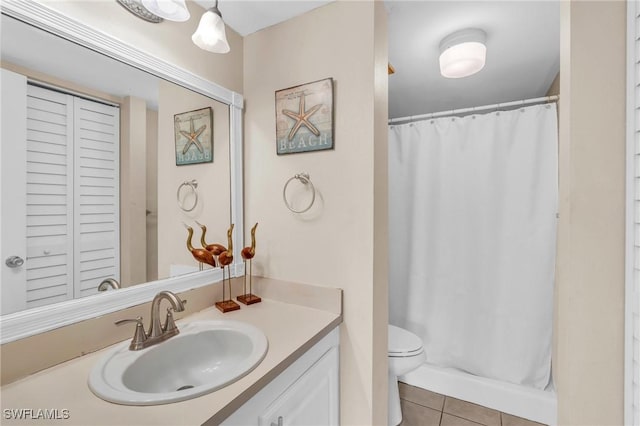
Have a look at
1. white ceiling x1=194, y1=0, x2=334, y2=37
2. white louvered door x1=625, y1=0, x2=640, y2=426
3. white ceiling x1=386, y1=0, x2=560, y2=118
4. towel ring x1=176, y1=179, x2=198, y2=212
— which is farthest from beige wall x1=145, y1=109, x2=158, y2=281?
white louvered door x1=625, y1=0, x2=640, y2=426

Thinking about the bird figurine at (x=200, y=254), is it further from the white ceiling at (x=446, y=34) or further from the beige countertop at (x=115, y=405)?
the white ceiling at (x=446, y=34)

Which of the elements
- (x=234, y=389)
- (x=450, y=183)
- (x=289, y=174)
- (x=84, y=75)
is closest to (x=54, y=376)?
(x=234, y=389)

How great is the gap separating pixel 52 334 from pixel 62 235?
0.99 ft

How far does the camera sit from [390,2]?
1335 millimetres

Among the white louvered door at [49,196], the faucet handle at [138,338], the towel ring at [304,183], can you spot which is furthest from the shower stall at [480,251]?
the white louvered door at [49,196]

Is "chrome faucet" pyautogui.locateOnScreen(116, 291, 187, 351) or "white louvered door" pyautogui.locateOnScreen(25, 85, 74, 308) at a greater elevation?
"white louvered door" pyautogui.locateOnScreen(25, 85, 74, 308)

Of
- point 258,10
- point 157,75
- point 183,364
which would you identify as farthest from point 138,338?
point 258,10

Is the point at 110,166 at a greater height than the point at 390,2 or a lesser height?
lesser

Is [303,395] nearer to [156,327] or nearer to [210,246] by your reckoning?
[156,327]

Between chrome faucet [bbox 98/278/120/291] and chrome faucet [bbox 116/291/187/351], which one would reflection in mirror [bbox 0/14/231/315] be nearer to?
chrome faucet [bbox 98/278/120/291]

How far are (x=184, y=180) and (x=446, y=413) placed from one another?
6.77 ft

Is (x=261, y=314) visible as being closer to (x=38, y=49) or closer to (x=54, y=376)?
(x=54, y=376)

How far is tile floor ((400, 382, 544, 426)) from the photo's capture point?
1691 mm

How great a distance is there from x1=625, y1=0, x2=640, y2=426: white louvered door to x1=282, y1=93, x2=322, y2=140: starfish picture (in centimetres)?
102
